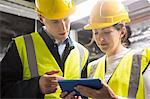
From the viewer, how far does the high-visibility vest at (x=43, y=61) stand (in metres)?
1.59

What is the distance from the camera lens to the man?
153 centimetres

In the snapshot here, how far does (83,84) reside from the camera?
4.22ft

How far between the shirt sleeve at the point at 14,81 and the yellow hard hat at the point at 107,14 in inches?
22.6

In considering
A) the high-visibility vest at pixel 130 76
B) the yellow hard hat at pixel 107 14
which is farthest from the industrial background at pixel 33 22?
the high-visibility vest at pixel 130 76

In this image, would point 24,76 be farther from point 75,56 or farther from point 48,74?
point 75,56

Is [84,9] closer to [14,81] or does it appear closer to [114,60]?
[114,60]

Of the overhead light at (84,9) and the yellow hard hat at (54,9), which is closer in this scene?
the yellow hard hat at (54,9)

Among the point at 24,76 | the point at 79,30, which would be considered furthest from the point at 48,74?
the point at 79,30

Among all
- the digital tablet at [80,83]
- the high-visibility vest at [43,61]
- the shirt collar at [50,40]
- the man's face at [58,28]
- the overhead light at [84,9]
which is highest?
the overhead light at [84,9]

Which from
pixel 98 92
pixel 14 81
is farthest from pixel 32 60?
pixel 98 92

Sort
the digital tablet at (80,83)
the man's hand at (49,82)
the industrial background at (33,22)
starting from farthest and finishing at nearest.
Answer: the industrial background at (33,22) → the man's hand at (49,82) → the digital tablet at (80,83)

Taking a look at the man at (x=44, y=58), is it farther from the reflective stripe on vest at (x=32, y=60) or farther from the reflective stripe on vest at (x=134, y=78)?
the reflective stripe on vest at (x=134, y=78)

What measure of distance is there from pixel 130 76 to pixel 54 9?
67cm

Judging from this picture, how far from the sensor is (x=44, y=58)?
164 cm
